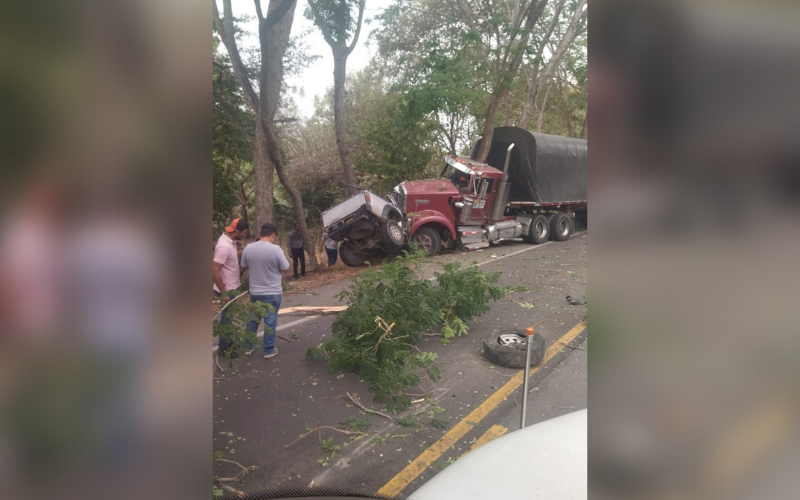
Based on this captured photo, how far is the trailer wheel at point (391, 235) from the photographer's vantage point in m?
9.50

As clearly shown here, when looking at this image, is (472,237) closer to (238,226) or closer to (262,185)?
(262,185)

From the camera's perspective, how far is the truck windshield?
1141 cm

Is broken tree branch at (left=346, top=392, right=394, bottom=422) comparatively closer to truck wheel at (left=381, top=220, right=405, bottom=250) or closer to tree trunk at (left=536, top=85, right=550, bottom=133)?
truck wheel at (left=381, top=220, right=405, bottom=250)

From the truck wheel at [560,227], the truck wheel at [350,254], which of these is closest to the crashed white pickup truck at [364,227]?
the truck wheel at [350,254]

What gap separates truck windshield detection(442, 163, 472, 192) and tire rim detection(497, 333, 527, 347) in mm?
6024

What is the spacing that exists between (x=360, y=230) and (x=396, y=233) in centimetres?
77

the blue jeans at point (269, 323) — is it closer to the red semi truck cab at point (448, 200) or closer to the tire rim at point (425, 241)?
the red semi truck cab at point (448, 200)
